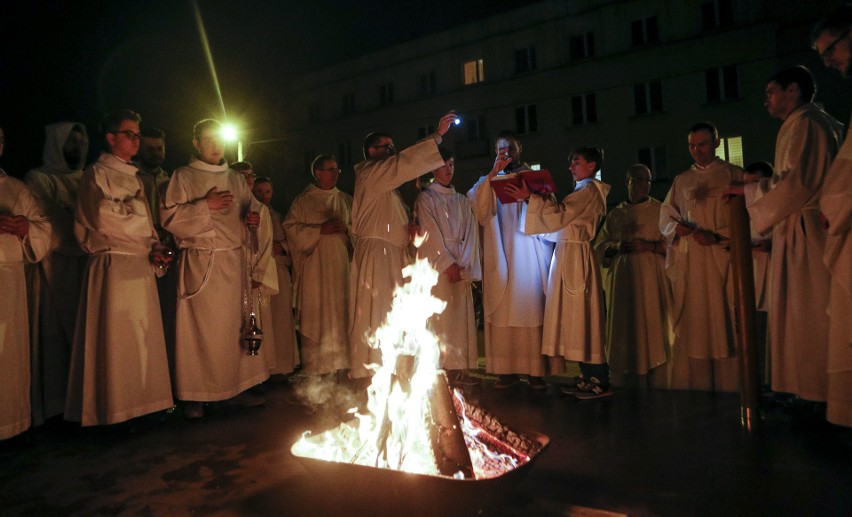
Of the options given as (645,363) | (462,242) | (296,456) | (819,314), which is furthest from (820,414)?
(296,456)

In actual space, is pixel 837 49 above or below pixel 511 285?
above

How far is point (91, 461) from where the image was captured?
4.04 m

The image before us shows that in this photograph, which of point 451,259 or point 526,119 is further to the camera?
point 526,119

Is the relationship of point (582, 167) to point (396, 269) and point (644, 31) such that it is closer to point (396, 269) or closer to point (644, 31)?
point (396, 269)

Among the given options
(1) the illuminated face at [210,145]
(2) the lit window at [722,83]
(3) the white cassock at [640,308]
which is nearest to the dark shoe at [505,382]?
(3) the white cassock at [640,308]

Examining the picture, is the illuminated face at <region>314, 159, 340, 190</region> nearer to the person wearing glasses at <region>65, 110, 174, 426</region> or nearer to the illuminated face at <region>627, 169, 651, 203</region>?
the person wearing glasses at <region>65, 110, 174, 426</region>

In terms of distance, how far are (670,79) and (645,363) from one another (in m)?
19.8

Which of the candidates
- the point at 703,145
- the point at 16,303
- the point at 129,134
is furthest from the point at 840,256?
the point at 16,303

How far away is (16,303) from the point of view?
455cm

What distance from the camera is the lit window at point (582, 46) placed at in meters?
24.0

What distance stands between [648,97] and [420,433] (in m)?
22.9

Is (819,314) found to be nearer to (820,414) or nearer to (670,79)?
(820,414)

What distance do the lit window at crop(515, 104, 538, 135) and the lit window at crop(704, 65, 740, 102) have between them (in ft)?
22.5

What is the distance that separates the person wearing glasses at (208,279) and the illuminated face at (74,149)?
1.23 m
